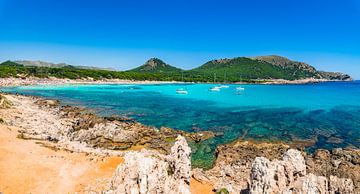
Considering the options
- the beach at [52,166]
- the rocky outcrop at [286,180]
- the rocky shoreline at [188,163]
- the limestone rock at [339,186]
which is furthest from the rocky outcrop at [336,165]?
the beach at [52,166]

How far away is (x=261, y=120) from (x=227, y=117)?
6328mm

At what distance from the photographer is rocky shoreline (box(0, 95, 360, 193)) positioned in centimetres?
1257

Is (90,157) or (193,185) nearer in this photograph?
(193,185)

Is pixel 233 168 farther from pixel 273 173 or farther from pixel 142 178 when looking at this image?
pixel 142 178

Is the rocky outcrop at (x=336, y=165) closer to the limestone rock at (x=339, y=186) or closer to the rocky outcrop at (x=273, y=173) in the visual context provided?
the rocky outcrop at (x=273, y=173)

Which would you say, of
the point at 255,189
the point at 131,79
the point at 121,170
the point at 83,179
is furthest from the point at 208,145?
the point at 131,79

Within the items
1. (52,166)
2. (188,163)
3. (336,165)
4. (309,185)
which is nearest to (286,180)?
(309,185)

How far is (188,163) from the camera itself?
1532 centimetres

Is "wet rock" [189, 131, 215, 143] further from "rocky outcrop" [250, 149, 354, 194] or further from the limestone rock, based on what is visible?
the limestone rock

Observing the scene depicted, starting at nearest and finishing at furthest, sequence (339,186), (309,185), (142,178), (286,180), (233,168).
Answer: (142,178) < (309,185) < (286,180) < (339,186) < (233,168)

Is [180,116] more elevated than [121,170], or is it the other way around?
[121,170]

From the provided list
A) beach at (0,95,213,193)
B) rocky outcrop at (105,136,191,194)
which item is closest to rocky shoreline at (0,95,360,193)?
rocky outcrop at (105,136,191,194)

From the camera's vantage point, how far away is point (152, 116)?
5531 centimetres

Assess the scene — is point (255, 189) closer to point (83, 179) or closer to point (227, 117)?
point (83, 179)
